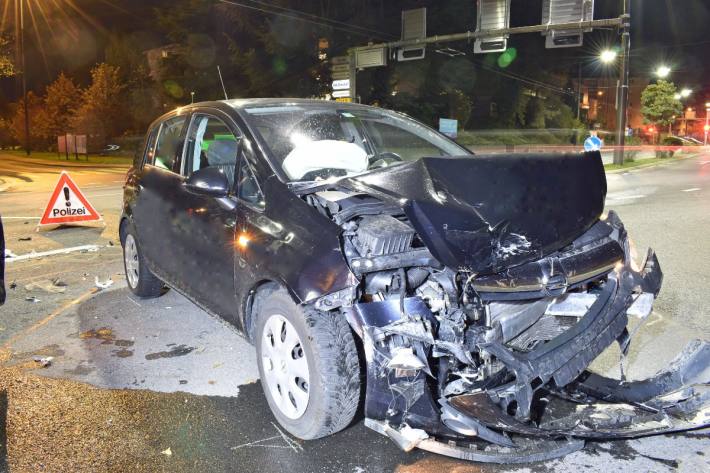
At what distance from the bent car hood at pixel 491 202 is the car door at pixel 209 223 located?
946 millimetres

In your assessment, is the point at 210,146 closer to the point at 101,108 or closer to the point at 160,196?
the point at 160,196

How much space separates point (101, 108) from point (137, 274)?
46.8 meters

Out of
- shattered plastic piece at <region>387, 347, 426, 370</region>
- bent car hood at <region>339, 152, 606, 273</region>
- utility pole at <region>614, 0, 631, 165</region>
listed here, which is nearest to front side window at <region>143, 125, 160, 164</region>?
bent car hood at <region>339, 152, 606, 273</region>

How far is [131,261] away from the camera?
582cm

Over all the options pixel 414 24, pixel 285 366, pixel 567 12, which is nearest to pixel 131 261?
pixel 285 366

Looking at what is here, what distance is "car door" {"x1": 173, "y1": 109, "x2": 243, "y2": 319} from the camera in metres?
3.83

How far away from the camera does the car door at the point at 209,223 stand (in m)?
3.83

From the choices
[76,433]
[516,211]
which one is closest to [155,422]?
[76,433]

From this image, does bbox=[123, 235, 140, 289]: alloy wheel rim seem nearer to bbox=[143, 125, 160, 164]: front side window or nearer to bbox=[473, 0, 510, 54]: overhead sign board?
bbox=[143, 125, 160, 164]: front side window

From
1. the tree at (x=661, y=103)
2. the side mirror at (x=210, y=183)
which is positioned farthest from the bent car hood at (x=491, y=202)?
the tree at (x=661, y=103)

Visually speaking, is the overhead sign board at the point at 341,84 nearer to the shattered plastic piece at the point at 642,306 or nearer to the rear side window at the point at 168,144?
the rear side window at the point at 168,144

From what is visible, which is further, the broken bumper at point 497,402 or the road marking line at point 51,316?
the road marking line at point 51,316

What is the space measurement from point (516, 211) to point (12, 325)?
441 centimetres

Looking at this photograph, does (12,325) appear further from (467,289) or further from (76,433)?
(467,289)
